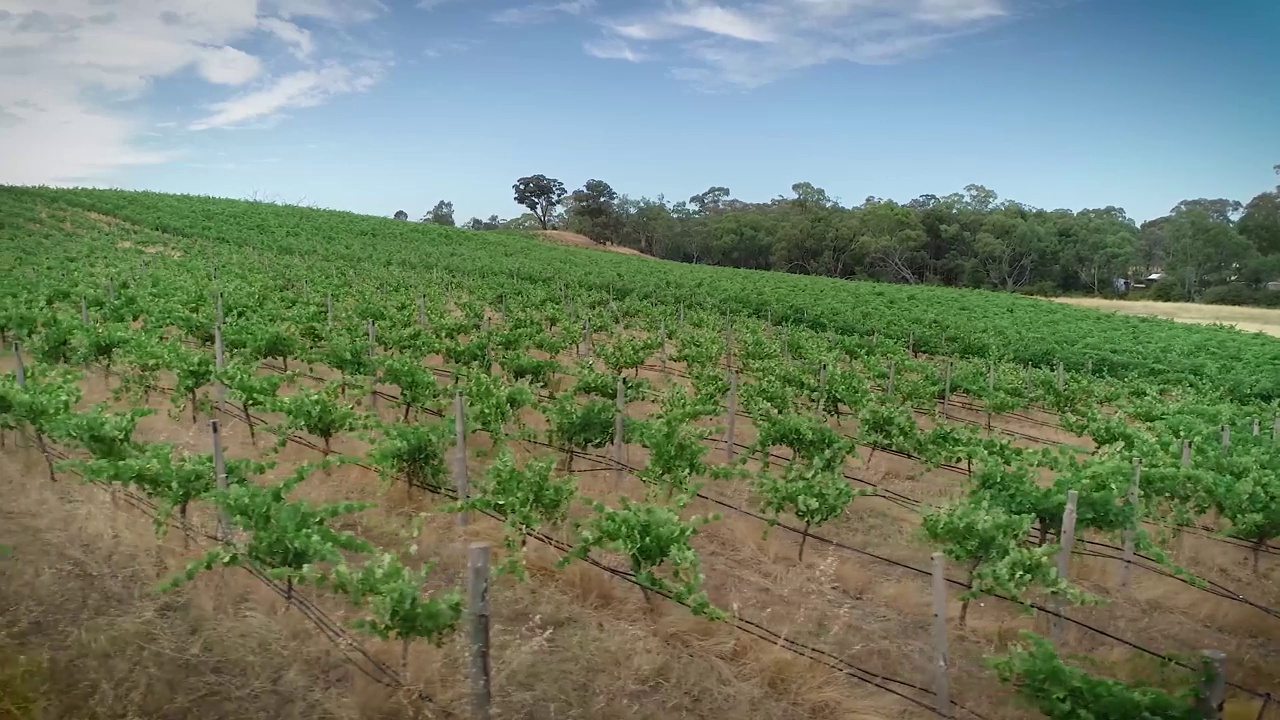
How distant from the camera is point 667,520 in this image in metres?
6.79

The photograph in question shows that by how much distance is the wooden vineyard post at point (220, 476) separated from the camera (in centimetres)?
693

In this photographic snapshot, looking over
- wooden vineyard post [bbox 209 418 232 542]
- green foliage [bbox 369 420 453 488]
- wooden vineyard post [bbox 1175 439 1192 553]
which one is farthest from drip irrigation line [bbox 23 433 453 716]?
wooden vineyard post [bbox 1175 439 1192 553]

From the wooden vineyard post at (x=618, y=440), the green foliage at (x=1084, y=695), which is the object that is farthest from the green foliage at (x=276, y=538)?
the green foliage at (x=1084, y=695)

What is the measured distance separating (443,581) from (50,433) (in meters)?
4.76

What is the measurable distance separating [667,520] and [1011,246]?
65044mm

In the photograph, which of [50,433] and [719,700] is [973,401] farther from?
[50,433]

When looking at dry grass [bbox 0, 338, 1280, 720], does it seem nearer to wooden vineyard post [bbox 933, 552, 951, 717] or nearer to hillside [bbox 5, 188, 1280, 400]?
wooden vineyard post [bbox 933, 552, 951, 717]

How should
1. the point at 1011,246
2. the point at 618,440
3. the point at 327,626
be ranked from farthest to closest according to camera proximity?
the point at 1011,246 < the point at 618,440 < the point at 327,626

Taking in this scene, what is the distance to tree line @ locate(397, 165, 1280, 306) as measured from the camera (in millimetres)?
51625

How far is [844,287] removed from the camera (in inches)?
1571

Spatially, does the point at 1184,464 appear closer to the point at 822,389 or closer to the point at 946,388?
the point at 822,389

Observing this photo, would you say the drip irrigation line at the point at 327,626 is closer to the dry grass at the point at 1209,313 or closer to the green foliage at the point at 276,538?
the green foliage at the point at 276,538

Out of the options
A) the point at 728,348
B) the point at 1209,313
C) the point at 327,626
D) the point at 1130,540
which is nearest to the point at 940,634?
the point at 1130,540

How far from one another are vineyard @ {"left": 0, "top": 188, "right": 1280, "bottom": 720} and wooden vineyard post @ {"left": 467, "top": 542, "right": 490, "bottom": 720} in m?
0.02
